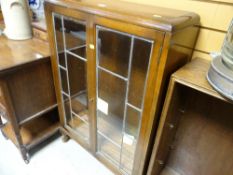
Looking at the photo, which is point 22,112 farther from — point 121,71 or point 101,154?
point 121,71

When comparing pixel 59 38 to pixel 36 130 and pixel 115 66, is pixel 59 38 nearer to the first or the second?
pixel 115 66

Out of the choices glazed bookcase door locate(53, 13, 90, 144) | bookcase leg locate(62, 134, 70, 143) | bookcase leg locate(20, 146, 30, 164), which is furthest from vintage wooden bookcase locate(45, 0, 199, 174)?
bookcase leg locate(20, 146, 30, 164)

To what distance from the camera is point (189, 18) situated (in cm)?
71

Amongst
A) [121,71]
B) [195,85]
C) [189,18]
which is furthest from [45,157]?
[189,18]

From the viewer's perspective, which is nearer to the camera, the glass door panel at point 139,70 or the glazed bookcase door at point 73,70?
the glass door panel at point 139,70

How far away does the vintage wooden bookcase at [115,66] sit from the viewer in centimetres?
69

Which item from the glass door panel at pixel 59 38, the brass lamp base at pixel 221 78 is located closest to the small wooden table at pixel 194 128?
the brass lamp base at pixel 221 78

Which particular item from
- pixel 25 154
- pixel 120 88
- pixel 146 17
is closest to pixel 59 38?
pixel 120 88

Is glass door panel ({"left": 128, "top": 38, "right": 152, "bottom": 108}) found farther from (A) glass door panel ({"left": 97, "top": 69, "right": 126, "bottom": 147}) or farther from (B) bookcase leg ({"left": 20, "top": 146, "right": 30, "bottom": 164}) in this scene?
(B) bookcase leg ({"left": 20, "top": 146, "right": 30, "bottom": 164})

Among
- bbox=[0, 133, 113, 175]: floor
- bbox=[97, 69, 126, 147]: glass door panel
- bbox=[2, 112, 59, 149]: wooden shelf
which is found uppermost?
bbox=[97, 69, 126, 147]: glass door panel

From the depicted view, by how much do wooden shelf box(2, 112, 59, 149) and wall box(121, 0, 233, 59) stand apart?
1.21 metres

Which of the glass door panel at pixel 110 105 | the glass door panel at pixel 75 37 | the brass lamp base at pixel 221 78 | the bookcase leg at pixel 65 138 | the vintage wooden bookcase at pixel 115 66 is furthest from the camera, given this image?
the bookcase leg at pixel 65 138

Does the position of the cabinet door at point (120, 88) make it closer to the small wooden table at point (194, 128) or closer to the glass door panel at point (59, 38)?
the small wooden table at point (194, 128)

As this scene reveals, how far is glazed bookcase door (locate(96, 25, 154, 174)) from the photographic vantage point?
32.7 inches
